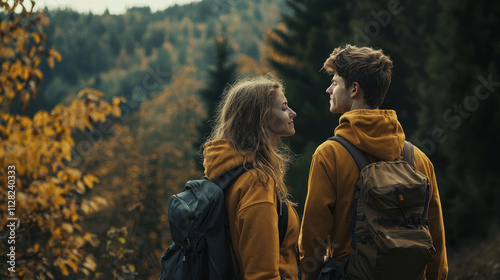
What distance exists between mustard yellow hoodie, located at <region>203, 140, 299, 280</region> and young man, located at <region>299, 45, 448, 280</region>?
0.63ft

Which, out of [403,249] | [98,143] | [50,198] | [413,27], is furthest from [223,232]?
[98,143]

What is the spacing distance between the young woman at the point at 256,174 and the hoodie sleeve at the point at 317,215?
15cm

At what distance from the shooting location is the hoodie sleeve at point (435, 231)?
2.61 meters

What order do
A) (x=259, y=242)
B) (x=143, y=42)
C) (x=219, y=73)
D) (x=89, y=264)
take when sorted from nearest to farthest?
(x=259, y=242), (x=89, y=264), (x=219, y=73), (x=143, y=42)

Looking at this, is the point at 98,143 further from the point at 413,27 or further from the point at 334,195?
the point at 334,195

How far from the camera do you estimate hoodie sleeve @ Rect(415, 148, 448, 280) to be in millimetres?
2605

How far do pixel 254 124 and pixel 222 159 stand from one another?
0.24m

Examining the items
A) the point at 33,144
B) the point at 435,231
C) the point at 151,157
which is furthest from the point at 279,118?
the point at 151,157

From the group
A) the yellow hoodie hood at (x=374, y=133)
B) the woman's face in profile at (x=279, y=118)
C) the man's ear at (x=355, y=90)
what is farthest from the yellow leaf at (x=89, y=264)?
the man's ear at (x=355, y=90)

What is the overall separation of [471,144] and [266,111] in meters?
7.86

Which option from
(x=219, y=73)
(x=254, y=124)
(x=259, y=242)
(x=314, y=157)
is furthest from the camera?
(x=219, y=73)

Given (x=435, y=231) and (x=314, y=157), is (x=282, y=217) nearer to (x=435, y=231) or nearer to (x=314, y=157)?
(x=314, y=157)

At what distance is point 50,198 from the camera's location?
357 cm

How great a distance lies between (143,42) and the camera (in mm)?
75000
